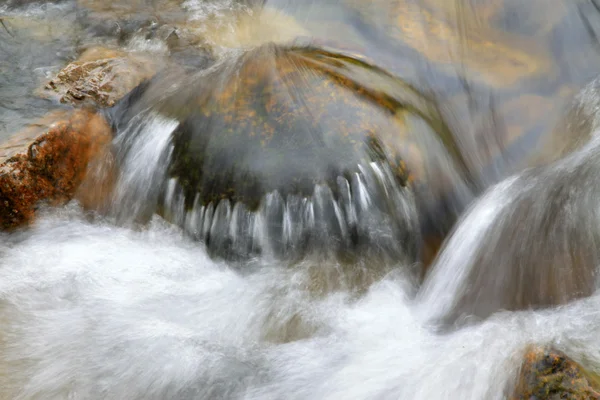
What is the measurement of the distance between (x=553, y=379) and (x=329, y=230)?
1698mm

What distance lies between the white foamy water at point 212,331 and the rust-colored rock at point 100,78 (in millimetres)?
1145

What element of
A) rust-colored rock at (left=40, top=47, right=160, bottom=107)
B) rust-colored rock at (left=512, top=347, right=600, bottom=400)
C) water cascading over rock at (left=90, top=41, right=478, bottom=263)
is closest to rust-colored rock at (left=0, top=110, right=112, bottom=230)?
rust-colored rock at (left=40, top=47, right=160, bottom=107)

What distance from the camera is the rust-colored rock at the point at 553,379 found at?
2.21 m

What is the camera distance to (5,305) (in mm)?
3457

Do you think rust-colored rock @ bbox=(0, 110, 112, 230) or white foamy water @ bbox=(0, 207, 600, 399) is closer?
white foamy water @ bbox=(0, 207, 600, 399)

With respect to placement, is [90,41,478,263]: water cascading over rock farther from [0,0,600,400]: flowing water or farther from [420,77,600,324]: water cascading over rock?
[420,77,600,324]: water cascading over rock

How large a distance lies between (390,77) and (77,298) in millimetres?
2931

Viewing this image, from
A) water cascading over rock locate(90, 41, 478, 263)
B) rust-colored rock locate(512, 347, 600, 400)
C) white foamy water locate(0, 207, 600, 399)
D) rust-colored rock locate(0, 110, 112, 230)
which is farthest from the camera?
rust-colored rock locate(0, 110, 112, 230)

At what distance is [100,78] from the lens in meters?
4.54

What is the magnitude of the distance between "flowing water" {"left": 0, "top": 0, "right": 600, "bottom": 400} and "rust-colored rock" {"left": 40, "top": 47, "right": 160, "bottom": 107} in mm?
155

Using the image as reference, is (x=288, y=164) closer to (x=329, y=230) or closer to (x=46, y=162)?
(x=329, y=230)

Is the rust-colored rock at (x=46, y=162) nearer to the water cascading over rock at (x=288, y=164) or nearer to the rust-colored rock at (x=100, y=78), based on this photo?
the rust-colored rock at (x=100, y=78)

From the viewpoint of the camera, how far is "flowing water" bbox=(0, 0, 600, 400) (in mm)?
3090

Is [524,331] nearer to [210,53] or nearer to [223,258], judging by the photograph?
[223,258]
